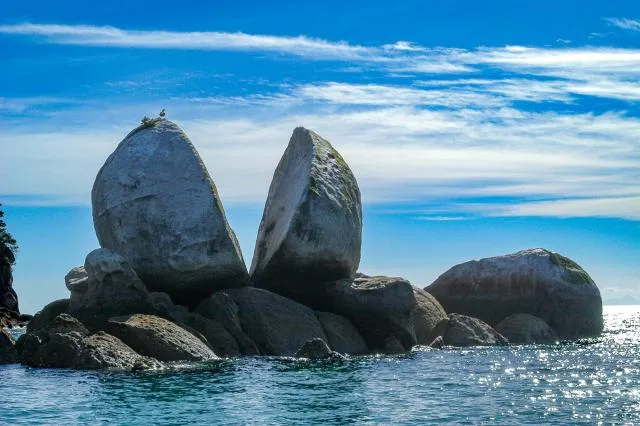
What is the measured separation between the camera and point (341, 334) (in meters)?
44.7

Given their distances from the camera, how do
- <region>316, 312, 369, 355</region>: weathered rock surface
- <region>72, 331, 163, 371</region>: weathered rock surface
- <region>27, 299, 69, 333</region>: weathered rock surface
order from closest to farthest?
<region>72, 331, 163, 371</region>: weathered rock surface < <region>316, 312, 369, 355</region>: weathered rock surface < <region>27, 299, 69, 333</region>: weathered rock surface

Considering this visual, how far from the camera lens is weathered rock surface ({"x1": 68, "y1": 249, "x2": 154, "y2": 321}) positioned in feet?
133

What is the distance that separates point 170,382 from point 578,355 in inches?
898

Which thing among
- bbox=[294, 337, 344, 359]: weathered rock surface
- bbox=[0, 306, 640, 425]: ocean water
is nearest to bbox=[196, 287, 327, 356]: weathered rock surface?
bbox=[294, 337, 344, 359]: weathered rock surface

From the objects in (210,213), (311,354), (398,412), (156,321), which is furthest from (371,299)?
(398,412)

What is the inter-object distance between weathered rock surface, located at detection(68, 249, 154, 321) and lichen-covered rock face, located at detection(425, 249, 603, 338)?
25.2 metres

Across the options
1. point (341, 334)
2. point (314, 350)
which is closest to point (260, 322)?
point (314, 350)

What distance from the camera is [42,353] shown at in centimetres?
3659

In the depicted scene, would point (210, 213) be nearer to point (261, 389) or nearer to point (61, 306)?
point (61, 306)

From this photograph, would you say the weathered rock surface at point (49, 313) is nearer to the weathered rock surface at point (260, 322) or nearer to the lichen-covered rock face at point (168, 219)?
the lichen-covered rock face at point (168, 219)

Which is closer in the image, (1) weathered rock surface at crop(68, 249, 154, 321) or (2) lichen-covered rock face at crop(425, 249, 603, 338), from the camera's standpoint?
(1) weathered rock surface at crop(68, 249, 154, 321)

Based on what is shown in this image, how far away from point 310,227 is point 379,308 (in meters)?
5.11

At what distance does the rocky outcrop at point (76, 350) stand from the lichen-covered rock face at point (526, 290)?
2891 cm

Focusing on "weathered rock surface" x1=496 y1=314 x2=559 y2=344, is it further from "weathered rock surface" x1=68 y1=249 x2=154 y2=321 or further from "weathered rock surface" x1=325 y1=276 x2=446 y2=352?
"weathered rock surface" x1=68 y1=249 x2=154 y2=321
